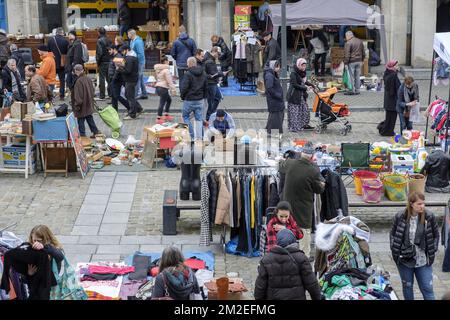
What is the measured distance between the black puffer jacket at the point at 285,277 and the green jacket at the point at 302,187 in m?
2.91

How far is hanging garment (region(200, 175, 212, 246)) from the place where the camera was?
13273 mm

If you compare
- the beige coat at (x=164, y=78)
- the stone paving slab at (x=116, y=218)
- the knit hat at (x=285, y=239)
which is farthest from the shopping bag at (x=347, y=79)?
the knit hat at (x=285, y=239)

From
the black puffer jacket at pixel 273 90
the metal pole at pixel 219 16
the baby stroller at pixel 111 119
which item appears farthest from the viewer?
the metal pole at pixel 219 16

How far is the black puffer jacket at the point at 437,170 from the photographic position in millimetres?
14445

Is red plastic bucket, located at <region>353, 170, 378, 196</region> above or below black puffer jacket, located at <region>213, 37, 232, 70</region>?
below

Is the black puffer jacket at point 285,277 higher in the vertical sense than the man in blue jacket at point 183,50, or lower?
lower

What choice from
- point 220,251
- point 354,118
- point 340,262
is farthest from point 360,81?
point 340,262

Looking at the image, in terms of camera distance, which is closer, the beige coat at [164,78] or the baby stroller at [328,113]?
the baby stroller at [328,113]

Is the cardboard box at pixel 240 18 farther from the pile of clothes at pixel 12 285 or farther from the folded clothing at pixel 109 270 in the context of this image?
the pile of clothes at pixel 12 285

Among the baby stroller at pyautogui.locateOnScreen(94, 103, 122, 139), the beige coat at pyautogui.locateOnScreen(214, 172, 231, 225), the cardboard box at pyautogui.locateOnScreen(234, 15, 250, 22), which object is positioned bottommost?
the beige coat at pyautogui.locateOnScreen(214, 172, 231, 225)

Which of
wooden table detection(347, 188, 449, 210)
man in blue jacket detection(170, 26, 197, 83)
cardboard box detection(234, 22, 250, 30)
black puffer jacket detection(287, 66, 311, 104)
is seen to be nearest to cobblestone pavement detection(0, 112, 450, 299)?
wooden table detection(347, 188, 449, 210)

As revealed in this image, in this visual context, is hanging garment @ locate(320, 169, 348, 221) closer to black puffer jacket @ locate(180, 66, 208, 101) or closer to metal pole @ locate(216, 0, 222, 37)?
black puffer jacket @ locate(180, 66, 208, 101)

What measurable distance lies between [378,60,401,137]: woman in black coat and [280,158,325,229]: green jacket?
301 inches

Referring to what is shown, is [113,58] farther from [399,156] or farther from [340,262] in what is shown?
[340,262]
